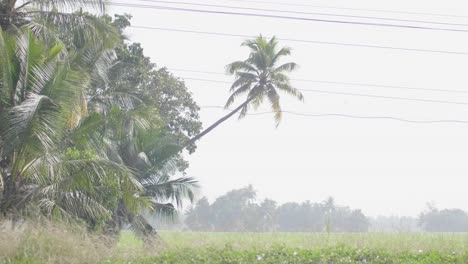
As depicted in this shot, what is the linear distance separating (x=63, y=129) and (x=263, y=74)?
17093 millimetres

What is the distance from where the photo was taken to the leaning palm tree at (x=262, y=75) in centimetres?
2941

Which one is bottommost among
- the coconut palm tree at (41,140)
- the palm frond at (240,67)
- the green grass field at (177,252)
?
the green grass field at (177,252)

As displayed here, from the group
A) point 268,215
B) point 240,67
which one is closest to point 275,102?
A: point 240,67

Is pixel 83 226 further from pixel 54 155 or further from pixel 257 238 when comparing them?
pixel 257 238

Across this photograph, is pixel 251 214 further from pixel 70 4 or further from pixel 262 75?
pixel 70 4

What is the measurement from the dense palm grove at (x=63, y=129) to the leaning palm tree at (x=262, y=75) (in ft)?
35.6

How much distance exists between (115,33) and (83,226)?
21.3 ft

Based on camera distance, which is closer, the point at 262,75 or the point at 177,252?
the point at 177,252

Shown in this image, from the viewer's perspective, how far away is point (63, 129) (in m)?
13.4

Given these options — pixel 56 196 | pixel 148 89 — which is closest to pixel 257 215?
pixel 148 89

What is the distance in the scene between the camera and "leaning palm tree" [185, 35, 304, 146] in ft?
96.5

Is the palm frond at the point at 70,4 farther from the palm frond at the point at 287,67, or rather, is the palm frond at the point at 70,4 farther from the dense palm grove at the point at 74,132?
the palm frond at the point at 287,67

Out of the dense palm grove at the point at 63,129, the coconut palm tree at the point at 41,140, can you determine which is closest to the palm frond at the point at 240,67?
the dense palm grove at the point at 63,129

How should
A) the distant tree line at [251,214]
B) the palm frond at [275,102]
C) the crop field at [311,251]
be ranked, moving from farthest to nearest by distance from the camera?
the distant tree line at [251,214], the palm frond at [275,102], the crop field at [311,251]
